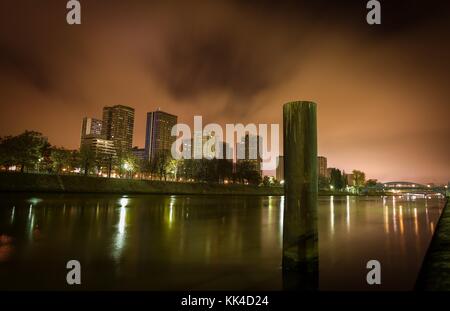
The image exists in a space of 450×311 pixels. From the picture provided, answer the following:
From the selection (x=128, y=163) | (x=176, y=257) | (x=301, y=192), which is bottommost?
(x=176, y=257)

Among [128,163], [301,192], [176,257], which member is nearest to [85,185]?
[128,163]

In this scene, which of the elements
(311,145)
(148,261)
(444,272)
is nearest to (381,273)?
(444,272)

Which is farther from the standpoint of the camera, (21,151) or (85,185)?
(21,151)

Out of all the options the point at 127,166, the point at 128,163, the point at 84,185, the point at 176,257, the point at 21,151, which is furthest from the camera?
the point at 127,166

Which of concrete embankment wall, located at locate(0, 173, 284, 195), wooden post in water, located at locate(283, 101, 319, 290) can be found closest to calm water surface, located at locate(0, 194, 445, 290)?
wooden post in water, located at locate(283, 101, 319, 290)

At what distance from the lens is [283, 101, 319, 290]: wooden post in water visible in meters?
7.61

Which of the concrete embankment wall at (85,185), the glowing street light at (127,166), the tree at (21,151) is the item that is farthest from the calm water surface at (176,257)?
the glowing street light at (127,166)

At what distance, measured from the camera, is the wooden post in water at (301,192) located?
7.61 metres

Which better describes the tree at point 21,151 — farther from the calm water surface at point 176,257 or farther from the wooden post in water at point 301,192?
the wooden post in water at point 301,192

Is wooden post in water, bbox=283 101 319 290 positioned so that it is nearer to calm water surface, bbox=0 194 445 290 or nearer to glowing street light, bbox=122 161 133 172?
calm water surface, bbox=0 194 445 290

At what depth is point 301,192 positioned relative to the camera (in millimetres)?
7648

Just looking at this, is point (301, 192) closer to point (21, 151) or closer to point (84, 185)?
point (84, 185)

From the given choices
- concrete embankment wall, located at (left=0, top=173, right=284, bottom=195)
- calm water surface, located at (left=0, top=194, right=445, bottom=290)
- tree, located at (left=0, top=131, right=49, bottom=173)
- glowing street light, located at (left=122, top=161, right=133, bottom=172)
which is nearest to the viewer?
calm water surface, located at (left=0, top=194, right=445, bottom=290)

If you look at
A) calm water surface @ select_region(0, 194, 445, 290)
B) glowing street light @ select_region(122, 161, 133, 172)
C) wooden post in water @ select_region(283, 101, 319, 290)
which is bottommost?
calm water surface @ select_region(0, 194, 445, 290)
